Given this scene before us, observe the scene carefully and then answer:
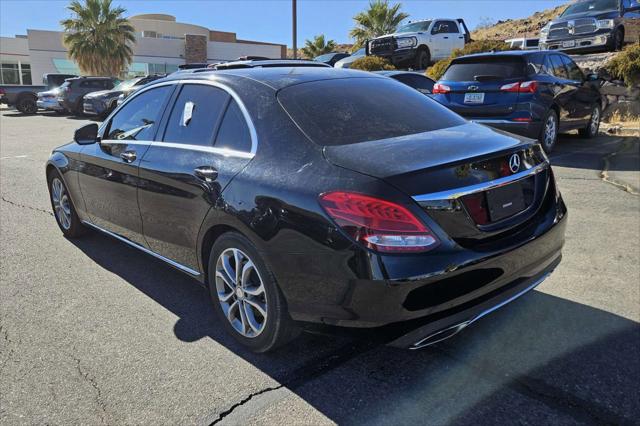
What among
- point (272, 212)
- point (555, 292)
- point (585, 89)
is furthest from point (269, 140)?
point (585, 89)

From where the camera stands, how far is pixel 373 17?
110 ft

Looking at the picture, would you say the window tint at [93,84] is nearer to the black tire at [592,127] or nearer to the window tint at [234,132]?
the black tire at [592,127]

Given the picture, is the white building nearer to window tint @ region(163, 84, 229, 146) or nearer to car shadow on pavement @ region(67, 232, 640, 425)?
window tint @ region(163, 84, 229, 146)

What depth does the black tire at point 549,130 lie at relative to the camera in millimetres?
8023

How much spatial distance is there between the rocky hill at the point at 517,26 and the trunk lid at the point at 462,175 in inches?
1549

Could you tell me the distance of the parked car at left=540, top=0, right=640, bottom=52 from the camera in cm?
1394

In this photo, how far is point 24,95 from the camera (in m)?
24.2

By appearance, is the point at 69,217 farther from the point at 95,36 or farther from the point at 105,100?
the point at 95,36

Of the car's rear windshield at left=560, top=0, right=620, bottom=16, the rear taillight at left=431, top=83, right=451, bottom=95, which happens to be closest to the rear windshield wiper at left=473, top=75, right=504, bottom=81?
the rear taillight at left=431, top=83, right=451, bottom=95

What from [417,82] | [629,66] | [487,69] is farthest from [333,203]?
[629,66]

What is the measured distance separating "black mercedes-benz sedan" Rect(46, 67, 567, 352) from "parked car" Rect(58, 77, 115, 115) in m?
19.5

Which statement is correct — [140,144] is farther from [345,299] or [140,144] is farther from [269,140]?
[345,299]

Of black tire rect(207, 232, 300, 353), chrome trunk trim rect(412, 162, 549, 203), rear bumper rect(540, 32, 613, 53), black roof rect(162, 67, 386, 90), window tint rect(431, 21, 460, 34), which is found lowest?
black tire rect(207, 232, 300, 353)

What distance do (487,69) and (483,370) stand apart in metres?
6.42
